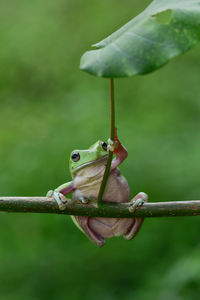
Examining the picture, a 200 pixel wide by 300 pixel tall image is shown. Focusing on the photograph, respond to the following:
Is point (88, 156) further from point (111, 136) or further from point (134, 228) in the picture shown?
point (111, 136)

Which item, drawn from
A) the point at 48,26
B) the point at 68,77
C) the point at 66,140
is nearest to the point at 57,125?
the point at 66,140

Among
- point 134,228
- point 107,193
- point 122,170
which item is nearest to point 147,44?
point 107,193

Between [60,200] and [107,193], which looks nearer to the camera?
[60,200]

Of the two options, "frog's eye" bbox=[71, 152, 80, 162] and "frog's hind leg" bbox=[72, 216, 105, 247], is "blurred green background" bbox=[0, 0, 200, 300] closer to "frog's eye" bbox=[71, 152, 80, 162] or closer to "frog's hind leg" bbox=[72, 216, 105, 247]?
"frog's hind leg" bbox=[72, 216, 105, 247]

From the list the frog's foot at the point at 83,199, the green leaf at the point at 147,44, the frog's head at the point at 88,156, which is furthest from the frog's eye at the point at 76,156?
the green leaf at the point at 147,44

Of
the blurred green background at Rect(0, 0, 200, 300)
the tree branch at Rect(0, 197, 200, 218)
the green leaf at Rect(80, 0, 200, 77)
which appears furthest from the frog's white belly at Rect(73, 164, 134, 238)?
the blurred green background at Rect(0, 0, 200, 300)

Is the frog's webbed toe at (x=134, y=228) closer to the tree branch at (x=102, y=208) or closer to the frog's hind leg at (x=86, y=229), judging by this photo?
the frog's hind leg at (x=86, y=229)
